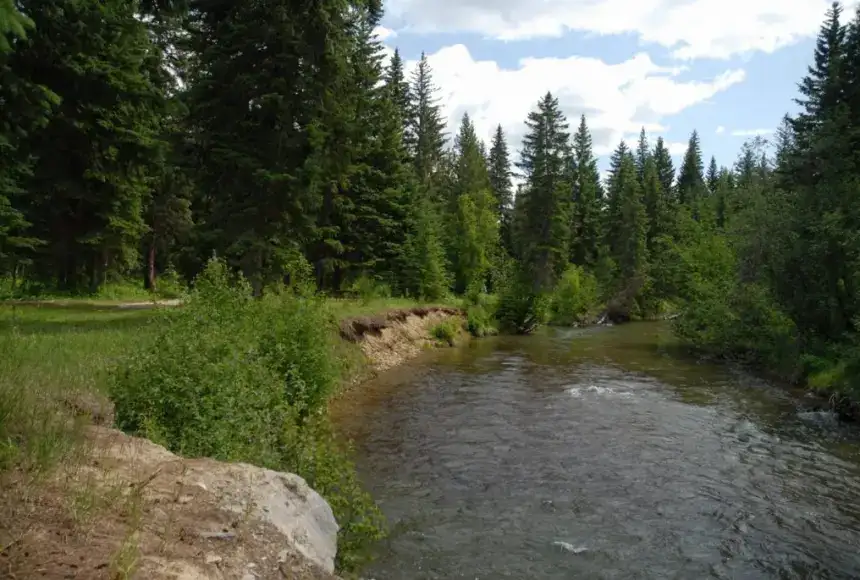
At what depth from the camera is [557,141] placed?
54438 millimetres

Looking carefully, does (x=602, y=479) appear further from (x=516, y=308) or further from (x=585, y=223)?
(x=585, y=223)

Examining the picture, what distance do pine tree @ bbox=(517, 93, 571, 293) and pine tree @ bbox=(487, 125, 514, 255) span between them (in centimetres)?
1434

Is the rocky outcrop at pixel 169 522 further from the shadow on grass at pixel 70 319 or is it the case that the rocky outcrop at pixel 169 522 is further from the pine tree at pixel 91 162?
the pine tree at pixel 91 162

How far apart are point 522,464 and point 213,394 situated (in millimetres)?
6260

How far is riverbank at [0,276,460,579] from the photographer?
4023 millimetres

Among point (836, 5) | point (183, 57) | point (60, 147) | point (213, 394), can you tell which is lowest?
point (213, 394)

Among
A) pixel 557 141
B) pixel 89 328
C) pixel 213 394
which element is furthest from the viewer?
pixel 557 141

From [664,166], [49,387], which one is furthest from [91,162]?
[664,166]

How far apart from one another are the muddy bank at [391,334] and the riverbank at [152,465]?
9.85 metres

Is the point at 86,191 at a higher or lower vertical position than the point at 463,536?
higher

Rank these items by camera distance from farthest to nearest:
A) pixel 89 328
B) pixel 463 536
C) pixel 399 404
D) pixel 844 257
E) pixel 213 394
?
pixel 844 257, pixel 399 404, pixel 89 328, pixel 463 536, pixel 213 394

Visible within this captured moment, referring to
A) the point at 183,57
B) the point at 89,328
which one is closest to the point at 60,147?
the point at 183,57

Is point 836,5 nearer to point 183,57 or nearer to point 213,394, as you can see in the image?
point 183,57

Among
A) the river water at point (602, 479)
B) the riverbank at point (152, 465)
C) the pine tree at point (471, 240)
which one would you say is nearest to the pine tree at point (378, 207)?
the pine tree at point (471, 240)
